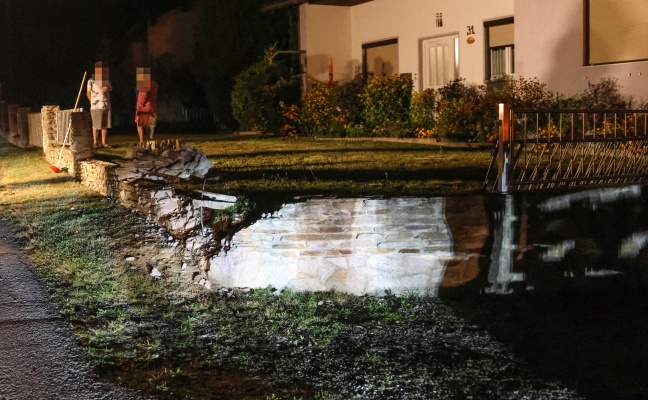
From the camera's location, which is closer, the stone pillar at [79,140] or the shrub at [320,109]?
the stone pillar at [79,140]

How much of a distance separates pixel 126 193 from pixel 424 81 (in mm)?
9139

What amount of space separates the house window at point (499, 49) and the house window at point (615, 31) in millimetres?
2054

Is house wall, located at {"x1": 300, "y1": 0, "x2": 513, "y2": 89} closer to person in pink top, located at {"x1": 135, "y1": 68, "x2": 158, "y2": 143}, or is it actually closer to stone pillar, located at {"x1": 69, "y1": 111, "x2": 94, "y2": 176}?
person in pink top, located at {"x1": 135, "y1": 68, "x2": 158, "y2": 143}

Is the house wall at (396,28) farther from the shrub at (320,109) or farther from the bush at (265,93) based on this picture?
the shrub at (320,109)

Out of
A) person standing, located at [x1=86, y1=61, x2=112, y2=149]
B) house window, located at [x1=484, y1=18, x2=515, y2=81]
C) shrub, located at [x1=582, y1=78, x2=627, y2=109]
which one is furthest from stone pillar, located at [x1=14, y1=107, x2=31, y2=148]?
shrub, located at [x1=582, y1=78, x2=627, y2=109]

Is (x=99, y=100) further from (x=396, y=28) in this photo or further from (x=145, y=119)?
(x=396, y=28)

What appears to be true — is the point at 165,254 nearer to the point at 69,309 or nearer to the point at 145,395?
the point at 69,309

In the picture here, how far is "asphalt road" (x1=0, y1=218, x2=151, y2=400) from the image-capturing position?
466 cm

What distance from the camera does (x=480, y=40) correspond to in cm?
1477

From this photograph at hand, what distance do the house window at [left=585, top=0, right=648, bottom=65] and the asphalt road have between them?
8.94 meters

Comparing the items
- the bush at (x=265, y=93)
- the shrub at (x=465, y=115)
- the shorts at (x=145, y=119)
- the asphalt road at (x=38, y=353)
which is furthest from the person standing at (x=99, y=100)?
the asphalt road at (x=38, y=353)

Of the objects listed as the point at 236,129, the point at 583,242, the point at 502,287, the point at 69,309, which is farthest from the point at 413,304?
the point at 236,129

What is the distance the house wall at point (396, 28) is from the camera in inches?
585

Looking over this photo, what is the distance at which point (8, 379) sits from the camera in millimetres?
4832
